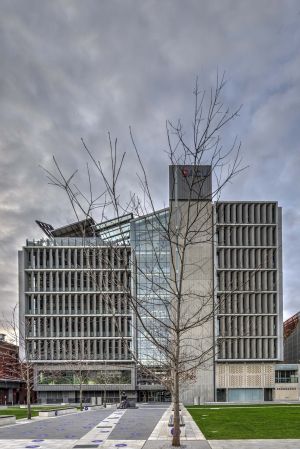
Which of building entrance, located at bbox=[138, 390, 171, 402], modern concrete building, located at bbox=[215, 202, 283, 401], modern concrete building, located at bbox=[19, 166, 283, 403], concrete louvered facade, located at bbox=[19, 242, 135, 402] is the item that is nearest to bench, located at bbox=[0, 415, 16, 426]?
modern concrete building, located at bbox=[19, 166, 283, 403]

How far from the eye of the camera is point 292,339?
123 meters

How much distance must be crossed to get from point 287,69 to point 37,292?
276 feet

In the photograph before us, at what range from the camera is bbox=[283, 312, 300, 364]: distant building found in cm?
11762

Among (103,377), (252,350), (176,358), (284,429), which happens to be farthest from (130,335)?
(176,358)

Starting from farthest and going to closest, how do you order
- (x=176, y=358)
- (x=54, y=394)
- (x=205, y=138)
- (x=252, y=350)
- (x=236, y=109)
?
(x=54, y=394) < (x=252, y=350) < (x=176, y=358) < (x=205, y=138) < (x=236, y=109)

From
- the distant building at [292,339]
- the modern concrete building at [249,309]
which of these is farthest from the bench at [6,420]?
the distant building at [292,339]

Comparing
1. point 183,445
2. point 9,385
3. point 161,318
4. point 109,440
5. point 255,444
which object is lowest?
point 9,385

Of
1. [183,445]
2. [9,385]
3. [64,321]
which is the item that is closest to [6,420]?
[183,445]

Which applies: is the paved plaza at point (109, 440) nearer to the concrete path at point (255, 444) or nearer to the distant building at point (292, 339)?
the concrete path at point (255, 444)

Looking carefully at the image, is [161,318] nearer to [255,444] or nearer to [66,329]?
[66,329]

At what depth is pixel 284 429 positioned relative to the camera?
2247cm

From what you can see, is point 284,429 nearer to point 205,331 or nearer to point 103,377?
point 205,331

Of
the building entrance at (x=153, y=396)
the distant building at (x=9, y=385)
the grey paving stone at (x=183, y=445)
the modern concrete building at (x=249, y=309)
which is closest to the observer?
the grey paving stone at (x=183, y=445)

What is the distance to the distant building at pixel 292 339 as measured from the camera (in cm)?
11762
